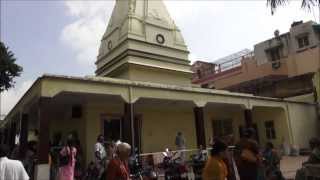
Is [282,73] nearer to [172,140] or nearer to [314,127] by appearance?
[314,127]

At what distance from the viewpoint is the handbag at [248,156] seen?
20.0 ft

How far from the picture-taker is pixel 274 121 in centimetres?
1972

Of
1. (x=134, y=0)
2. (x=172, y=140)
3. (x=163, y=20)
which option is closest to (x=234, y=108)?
(x=172, y=140)

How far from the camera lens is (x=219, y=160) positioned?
16.1 ft

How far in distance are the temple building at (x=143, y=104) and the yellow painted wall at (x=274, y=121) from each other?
6 centimetres

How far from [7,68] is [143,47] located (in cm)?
1084

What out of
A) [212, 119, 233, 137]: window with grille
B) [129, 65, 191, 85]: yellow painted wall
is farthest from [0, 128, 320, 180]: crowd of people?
[212, 119, 233, 137]: window with grille

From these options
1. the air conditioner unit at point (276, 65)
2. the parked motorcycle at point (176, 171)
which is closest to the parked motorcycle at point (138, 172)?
the parked motorcycle at point (176, 171)

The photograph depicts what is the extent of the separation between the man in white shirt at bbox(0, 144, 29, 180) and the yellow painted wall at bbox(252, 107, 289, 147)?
17.3 m

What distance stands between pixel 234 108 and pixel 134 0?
29.4ft

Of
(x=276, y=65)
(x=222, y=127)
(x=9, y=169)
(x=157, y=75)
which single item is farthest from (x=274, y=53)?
(x=9, y=169)

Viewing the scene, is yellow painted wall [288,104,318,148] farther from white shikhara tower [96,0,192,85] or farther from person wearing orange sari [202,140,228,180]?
person wearing orange sari [202,140,228,180]

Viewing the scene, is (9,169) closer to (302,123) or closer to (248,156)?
(248,156)

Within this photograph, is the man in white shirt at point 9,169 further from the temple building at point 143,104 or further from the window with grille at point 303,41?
the window with grille at point 303,41
